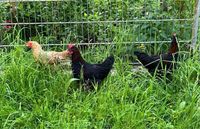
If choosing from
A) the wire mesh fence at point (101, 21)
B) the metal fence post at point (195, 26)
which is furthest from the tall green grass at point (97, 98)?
the wire mesh fence at point (101, 21)

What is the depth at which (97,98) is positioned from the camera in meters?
4.05

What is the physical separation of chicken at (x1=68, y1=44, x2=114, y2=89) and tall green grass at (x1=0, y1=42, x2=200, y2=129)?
0.10m

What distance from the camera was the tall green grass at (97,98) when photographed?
150 inches

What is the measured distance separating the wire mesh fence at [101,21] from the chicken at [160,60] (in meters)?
0.51

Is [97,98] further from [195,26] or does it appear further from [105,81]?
[195,26]

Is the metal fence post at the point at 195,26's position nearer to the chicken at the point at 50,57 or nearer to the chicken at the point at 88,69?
the chicken at the point at 88,69

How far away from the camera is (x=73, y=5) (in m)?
5.47

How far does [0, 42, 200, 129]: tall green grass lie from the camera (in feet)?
12.5

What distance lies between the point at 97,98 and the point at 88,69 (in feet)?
1.18

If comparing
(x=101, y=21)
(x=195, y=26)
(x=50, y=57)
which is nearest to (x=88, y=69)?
(x=50, y=57)

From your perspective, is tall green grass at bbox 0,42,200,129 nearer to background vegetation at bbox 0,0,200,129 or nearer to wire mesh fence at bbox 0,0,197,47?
background vegetation at bbox 0,0,200,129

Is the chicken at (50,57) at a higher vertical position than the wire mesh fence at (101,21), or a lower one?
lower

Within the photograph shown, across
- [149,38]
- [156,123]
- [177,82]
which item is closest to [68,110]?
[156,123]

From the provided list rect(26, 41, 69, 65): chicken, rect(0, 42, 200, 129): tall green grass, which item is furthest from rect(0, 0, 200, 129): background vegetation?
rect(26, 41, 69, 65): chicken
